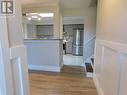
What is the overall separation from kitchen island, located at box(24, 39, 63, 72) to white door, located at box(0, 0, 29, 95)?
103 inches

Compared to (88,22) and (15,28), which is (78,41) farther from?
(15,28)

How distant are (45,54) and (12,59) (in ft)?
9.76

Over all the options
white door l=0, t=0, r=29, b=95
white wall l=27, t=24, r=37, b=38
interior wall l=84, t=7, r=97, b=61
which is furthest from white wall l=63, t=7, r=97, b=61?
white door l=0, t=0, r=29, b=95

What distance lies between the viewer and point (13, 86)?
0.93 meters

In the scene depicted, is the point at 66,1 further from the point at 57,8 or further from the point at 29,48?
the point at 29,48

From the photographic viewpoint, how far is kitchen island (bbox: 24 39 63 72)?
3752 mm

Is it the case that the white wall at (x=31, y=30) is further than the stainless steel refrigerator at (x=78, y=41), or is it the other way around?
the white wall at (x=31, y=30)

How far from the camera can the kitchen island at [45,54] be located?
375 cm

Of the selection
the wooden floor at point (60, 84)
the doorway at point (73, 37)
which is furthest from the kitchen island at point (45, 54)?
the doorway at point (73, 37)

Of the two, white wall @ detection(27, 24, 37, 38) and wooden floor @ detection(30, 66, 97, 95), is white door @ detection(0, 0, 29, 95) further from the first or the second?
white wall @ detection(27, 24, 37, 38)

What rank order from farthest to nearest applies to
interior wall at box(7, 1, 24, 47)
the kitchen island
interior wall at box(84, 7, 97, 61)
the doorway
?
the doorway < interior wall at box(84, 7, 97, 61) < the kitchen island < interior wall at box(7, 1, 24, 47)

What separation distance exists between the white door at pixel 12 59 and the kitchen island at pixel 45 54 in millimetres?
2627

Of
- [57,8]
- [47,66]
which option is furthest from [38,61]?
[57,8]

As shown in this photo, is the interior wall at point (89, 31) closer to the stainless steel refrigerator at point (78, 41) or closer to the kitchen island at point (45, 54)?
the kitchen island at point (45, 54)
